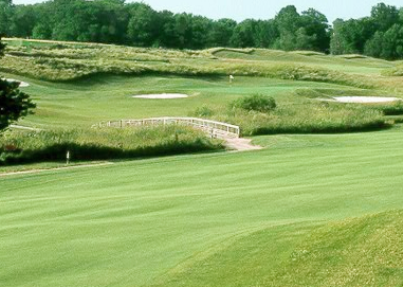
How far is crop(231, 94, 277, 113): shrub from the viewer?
156 ft

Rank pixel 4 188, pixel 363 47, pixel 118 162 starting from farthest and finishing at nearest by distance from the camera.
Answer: pixel 363 47, pixel 118 162, pixel 4 188

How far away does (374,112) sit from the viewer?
4709cm

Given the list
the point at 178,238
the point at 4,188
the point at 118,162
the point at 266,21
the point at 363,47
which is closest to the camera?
the point at 178,238

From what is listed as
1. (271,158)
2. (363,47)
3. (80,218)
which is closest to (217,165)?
(271,158)

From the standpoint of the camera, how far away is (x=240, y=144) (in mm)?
38250

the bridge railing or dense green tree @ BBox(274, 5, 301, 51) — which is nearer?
the bridge railing

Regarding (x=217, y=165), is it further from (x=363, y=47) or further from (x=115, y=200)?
(x=363, y=47)

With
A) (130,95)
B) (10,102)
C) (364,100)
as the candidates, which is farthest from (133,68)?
(10,102)

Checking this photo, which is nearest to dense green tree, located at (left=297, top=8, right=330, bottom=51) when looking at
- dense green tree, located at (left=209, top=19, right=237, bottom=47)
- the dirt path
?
dense green tree, located at (left=209, top=19, right=237, bottom=47)

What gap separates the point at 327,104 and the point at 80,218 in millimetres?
34084

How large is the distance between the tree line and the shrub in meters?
85.5

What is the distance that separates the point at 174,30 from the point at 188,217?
120 meters

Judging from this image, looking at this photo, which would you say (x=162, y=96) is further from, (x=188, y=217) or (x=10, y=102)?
(x=188, y=217)

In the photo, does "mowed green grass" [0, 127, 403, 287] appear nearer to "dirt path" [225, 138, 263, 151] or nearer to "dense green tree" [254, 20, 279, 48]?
"dirt path" [225, 138, 263, 151]
